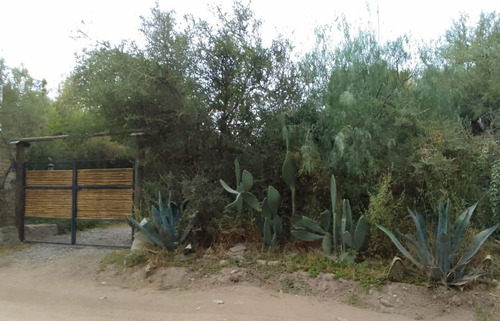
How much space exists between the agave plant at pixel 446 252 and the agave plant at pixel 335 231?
0.63 metres

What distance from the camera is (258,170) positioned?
9.00 meters

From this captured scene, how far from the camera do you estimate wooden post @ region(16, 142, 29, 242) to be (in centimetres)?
1132

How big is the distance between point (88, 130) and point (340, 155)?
6.12 m

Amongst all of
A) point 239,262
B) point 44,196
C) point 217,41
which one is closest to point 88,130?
point 44,196

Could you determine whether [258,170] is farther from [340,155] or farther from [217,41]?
[217,41]

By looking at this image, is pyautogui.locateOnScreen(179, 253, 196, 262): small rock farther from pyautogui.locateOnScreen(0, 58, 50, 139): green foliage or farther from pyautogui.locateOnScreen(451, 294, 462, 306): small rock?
pyautogui.locateOnScreen(0, 58, 50, 139): green foliage

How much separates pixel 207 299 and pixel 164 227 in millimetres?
2266

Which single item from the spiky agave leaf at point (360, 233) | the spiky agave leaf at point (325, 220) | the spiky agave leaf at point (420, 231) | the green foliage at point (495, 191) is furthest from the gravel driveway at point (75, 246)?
the green foliage at point (495, 191)

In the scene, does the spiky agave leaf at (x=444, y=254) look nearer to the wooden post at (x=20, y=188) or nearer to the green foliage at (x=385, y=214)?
the green foliage at (x=385, y=214)

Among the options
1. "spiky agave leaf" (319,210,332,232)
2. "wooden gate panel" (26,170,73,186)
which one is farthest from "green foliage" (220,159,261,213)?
"wooden gate panel" (26,170,73,186)

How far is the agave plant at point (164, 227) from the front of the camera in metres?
8.28

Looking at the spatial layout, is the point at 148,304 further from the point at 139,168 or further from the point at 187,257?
the point at 139,168

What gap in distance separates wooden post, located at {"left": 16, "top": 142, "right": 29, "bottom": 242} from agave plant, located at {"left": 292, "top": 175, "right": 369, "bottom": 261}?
791cm

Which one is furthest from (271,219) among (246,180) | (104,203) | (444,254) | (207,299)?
(104,203)
